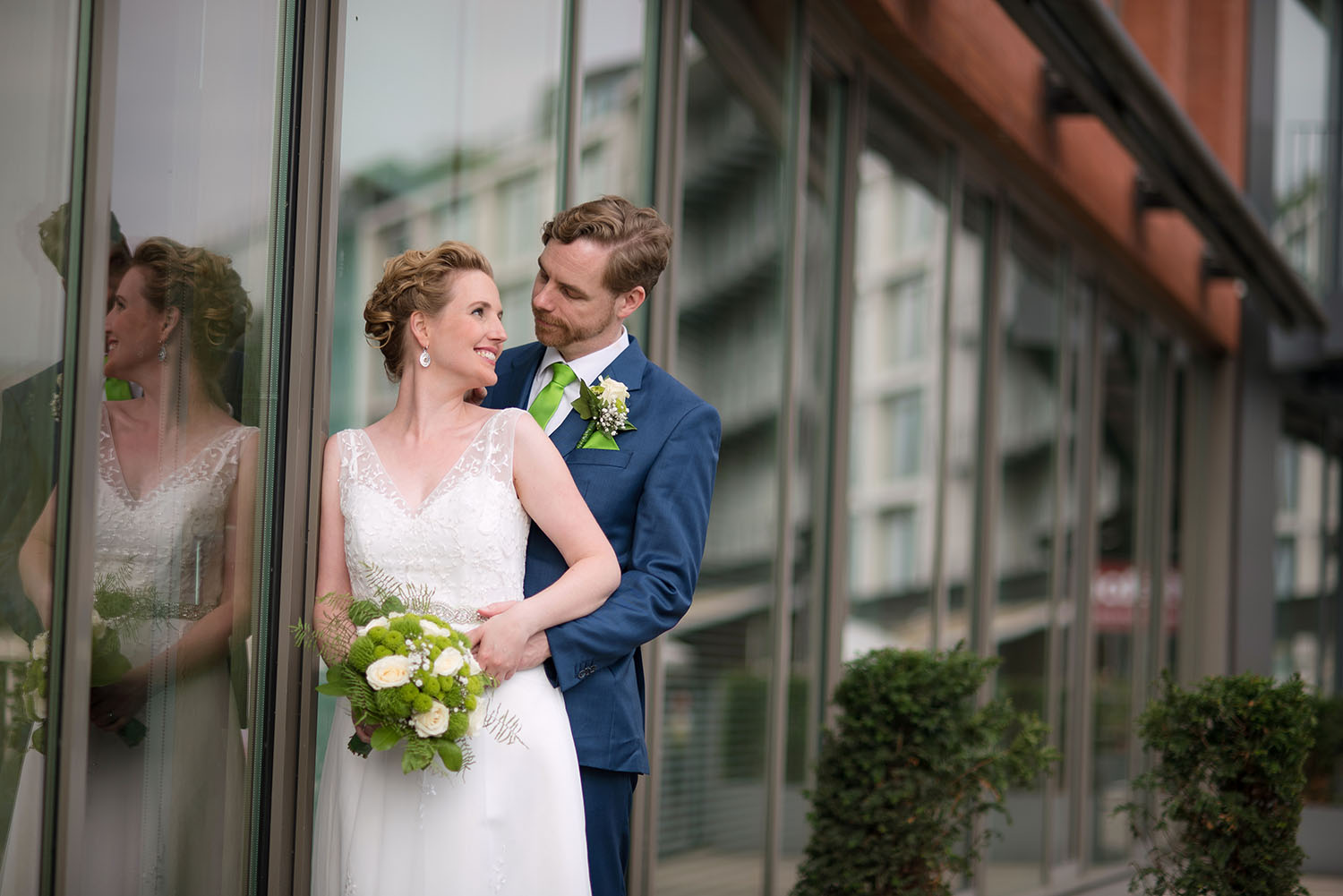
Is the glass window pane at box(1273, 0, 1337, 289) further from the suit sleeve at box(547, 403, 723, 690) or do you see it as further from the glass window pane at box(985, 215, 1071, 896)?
the suit sleeve at box(547, 403, 723, 690)

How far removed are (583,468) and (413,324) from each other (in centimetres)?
45

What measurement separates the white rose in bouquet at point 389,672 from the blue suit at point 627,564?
425mm

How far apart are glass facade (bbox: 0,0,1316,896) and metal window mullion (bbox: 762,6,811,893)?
0.05 feet

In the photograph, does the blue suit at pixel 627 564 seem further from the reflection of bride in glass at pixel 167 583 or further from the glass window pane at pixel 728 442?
the glass window pane at pixel 728 442

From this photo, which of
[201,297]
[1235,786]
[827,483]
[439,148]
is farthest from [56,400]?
[827,483]

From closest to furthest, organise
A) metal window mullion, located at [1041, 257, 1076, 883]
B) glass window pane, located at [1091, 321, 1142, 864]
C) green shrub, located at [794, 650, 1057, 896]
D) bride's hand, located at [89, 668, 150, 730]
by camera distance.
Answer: bride's hand, located at [89, 668, 150, 730] < green shrub, located at [794, 650, 1057, 896] < metal window mullion, located at [1041, 257, 1076, 883] < glass window pane, located at [1091, 321, 1142, 864]

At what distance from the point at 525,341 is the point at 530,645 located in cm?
156

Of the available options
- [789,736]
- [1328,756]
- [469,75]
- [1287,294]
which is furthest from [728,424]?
[1328,756]

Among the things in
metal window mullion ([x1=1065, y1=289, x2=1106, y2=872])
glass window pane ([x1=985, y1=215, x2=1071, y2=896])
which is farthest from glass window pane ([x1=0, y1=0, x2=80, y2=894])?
metal window mullion ([x1=1065, y1=289, x2=1106, y2=872])

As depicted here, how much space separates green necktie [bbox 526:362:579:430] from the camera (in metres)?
3.15

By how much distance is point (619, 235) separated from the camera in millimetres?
3131

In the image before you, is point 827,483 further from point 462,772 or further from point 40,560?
point 40,560

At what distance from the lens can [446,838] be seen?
274 cm

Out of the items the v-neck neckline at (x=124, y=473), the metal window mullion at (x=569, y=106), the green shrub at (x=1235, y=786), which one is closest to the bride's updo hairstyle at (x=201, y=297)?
the v-neck neckline at (x=124, y=473)
